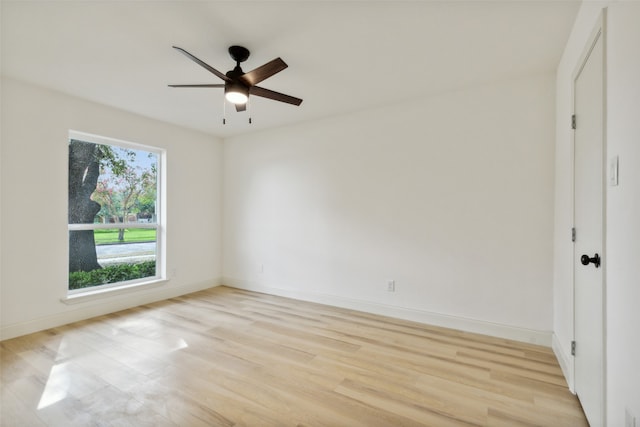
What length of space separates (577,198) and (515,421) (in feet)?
4.88

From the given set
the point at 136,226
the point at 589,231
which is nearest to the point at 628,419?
the point at 589,231

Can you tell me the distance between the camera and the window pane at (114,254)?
136 inches

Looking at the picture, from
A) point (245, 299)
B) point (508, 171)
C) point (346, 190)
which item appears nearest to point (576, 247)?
point (508, 171)

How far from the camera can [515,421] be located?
1.69 metres

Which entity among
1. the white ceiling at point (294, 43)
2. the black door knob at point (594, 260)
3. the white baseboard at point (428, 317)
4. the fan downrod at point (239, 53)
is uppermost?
the white ceiling at point (294, 43)

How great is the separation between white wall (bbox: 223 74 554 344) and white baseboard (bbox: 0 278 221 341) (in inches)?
46.9

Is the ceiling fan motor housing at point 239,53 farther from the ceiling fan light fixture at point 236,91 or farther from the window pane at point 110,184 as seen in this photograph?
the window pane at point 110,184

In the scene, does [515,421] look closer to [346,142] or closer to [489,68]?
[489,68]

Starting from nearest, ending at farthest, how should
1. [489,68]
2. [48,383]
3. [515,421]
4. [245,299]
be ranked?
[515,421] → [48,383] → [489,68] → [245,299]

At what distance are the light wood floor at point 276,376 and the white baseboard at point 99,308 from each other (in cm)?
14

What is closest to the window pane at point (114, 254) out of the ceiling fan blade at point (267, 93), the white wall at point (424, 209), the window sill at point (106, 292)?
the window sill at point (106, 292)

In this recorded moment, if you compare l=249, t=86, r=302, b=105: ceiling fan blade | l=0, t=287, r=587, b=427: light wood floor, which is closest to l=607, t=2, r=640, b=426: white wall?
l=0, t=287, r=587, b=427: light wood floor

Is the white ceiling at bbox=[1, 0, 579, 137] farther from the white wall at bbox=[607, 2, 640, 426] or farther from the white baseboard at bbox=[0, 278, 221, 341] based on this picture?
the white baseboard at bbox=[0, 278, 221, 341]

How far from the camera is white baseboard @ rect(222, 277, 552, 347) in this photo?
2711 mm
